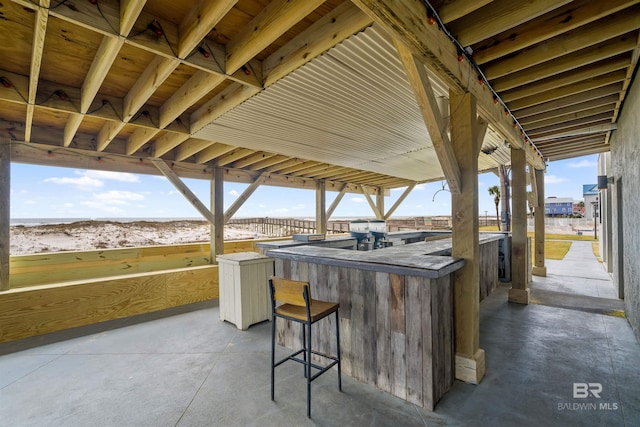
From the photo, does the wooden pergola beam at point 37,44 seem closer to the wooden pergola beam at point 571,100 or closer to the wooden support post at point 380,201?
the wooden pergola beam at point 571,100

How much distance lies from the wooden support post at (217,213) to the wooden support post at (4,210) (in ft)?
8.98

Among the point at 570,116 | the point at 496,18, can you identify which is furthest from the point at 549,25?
the point at 570,116

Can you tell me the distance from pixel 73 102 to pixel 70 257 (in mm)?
2957

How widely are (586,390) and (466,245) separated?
1414 mm

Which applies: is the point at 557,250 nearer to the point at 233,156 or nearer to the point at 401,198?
the point at 401,198

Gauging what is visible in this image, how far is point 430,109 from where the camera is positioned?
1.95 m

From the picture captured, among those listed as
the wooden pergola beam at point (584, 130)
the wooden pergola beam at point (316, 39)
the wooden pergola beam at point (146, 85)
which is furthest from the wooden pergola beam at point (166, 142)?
the wooden pergola beam at point (584, 130)

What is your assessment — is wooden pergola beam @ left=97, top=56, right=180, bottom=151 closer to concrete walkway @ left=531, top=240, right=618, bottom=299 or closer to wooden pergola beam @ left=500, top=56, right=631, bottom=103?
wooden pergola beam @ left=500, top=56, right=631, bottom=103

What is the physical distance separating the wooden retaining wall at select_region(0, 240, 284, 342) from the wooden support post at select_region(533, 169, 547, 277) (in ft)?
22.9

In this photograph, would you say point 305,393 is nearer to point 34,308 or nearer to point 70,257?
point 34,308

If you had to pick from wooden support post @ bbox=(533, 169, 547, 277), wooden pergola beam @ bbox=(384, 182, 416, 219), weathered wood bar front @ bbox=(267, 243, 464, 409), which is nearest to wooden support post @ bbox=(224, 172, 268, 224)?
weathered wood bar front @ bbox=(267, 243, 464, 409)

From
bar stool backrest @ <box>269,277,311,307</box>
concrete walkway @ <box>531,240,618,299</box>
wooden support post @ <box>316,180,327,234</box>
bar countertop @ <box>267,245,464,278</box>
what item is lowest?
concrete walkway @ <box>531,240,618,299</box>

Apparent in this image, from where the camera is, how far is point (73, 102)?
289 cm

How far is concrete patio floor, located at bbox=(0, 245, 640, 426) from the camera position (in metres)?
1.94
